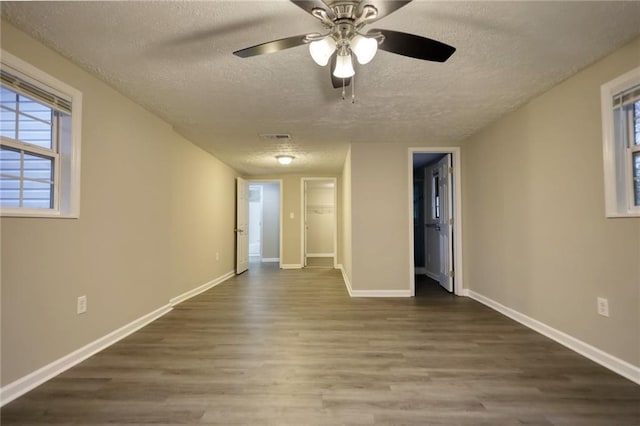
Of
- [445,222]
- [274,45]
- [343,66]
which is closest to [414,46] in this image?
[343,66]

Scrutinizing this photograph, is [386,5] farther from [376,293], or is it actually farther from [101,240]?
[376,293]

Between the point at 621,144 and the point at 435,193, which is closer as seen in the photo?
the point at 621,144

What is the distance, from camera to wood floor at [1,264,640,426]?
1597 millimetres

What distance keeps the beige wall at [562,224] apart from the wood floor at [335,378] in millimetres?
312

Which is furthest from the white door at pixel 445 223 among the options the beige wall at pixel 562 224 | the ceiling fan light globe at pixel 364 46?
the ceiling fan light globe at pixel 364 46

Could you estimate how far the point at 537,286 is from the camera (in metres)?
2.80

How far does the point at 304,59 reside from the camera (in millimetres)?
2125

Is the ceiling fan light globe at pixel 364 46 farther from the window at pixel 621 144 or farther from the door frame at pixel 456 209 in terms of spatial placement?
the door frame at pixel 456 209

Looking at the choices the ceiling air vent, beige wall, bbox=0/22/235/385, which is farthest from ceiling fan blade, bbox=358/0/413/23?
the ceiling air vent

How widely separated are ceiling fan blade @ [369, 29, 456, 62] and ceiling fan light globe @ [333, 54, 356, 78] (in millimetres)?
205

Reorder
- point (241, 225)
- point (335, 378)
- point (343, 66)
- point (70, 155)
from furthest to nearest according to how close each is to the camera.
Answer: point (241, 225) < point (70, 155) < point (335, 378) < point (343, 66)

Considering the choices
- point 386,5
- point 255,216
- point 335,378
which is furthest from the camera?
point 255,216

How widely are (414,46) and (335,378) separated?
200 cm

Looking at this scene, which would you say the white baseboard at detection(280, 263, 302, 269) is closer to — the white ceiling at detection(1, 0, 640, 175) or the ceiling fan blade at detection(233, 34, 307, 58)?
the white ceiling at detection(1, 0, 640, 175)
